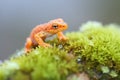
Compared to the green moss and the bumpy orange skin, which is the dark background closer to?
the bumpy orange skin

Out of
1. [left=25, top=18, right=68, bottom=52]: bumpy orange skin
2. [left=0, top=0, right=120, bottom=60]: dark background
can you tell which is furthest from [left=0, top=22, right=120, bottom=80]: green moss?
[left=0, top=0, right=120, bottom=60]: dark background

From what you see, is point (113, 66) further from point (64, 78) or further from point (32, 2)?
point (32, 2)

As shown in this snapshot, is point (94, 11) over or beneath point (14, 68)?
over

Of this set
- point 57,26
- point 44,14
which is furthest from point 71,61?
point 44,14

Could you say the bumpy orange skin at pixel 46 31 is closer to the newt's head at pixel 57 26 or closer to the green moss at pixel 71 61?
the newt's head at pixel 57 26

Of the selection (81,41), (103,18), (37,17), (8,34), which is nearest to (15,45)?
(8,34)

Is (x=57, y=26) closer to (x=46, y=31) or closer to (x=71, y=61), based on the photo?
(x=46, y=31)
